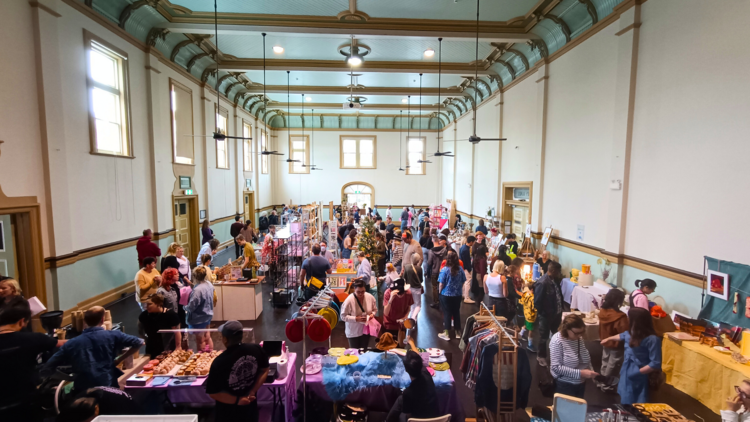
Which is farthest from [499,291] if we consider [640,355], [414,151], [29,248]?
[414,151]

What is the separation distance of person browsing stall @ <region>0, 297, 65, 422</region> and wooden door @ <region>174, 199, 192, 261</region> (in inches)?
273

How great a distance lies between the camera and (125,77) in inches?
289

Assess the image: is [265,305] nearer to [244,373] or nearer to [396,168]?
[244,373]

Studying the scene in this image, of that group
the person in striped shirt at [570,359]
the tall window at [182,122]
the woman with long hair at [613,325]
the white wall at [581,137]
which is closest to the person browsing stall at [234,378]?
the person in striped shirt at [570,359]

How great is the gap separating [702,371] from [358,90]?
12.9m

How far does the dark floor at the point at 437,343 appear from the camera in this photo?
12.8 ft

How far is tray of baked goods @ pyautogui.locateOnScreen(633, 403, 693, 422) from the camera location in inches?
104

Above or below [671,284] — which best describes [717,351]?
below

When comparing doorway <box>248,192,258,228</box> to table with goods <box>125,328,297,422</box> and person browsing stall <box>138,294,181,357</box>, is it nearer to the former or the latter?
person browsing stall <box>138,294,181,357</box>

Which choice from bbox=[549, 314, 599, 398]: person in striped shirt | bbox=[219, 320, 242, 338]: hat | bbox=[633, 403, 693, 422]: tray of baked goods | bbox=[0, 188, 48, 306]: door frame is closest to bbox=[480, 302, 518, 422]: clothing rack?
bbox=[549, 314, 599, 398]: person in striped shirt

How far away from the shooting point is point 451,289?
538 centimetres

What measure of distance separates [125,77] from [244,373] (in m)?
7.66

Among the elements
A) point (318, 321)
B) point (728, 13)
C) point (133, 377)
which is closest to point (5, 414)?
point (133, 377)

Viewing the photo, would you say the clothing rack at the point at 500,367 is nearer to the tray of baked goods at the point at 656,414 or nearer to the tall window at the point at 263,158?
the tray of baked goods at the point at 656,414
